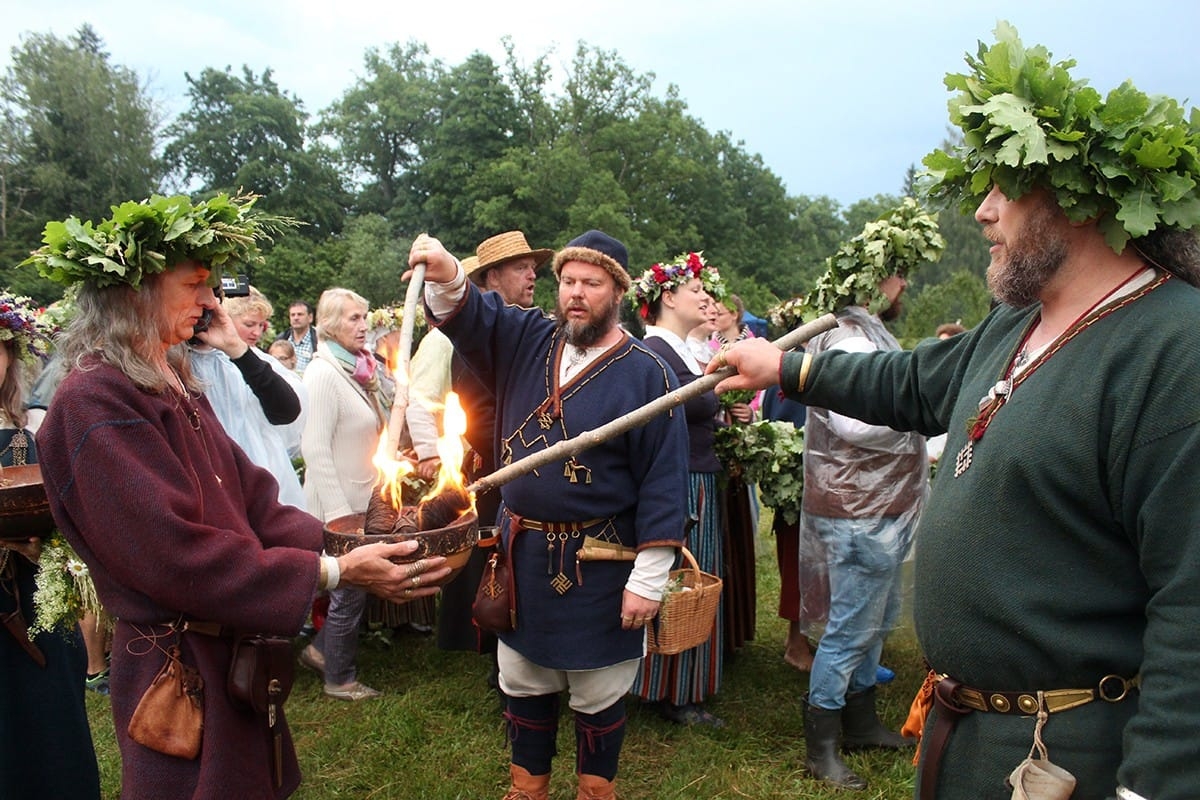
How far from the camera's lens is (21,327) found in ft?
12.2

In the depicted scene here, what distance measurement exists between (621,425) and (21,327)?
2822 millimetres

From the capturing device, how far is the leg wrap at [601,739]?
348 cm

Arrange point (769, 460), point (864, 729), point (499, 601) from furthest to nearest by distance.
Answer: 1. point (769, 460)
2. point (864, 729)
3. point (499, 601)

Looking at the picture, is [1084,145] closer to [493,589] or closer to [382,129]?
[493,589]

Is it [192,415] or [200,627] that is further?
[192,415]

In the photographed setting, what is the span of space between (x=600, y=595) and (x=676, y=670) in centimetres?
164

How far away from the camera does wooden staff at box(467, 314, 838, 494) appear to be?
8.72ft

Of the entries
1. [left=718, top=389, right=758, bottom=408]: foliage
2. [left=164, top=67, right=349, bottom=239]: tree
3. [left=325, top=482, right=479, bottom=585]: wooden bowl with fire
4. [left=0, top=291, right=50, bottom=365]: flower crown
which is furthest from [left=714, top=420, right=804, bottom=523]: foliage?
[left=164, top=67, right=349, bottom=239]: tree

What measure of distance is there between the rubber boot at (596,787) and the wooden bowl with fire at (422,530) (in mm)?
1548

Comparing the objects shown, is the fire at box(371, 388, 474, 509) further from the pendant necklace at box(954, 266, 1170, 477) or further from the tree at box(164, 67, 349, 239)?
the tree at box(164, 67, 349, 239)

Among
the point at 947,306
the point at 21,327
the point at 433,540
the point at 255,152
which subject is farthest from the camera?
the point at 255,152

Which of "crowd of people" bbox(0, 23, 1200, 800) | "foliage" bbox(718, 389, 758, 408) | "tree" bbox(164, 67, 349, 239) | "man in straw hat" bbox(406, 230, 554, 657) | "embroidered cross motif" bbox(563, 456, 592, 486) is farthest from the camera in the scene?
"tree" bbox(164, 67, 349, 239)

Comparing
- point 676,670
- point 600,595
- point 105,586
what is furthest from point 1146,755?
point 676,670

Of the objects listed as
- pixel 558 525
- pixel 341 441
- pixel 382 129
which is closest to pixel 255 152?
pixel 382 129
